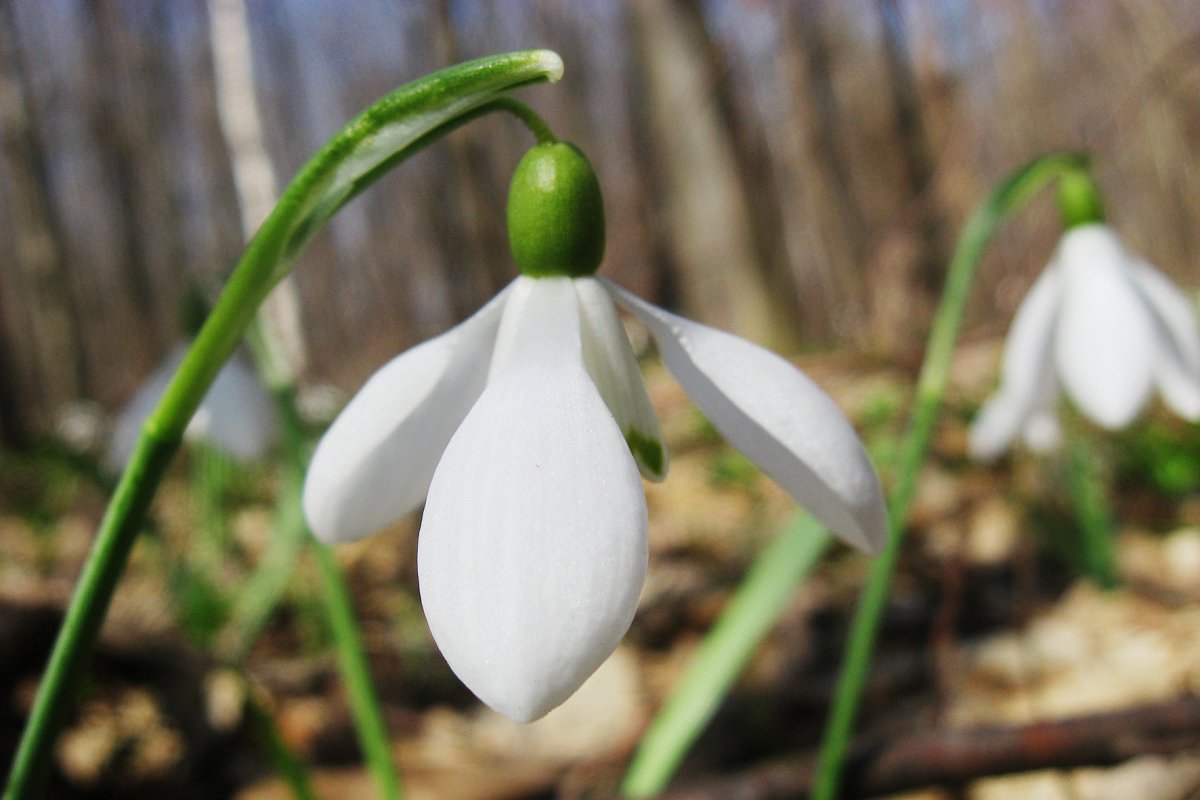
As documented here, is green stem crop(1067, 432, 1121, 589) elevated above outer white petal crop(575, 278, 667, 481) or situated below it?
below

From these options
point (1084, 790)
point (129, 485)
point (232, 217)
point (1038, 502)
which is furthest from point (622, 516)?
point (232, 217)

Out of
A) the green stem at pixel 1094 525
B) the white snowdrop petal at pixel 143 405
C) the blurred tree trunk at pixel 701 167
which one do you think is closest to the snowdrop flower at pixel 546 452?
the white snowdrop petal at pixel 143 405

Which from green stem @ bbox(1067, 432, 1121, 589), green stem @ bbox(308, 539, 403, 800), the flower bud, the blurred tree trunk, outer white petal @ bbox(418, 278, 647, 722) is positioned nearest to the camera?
outer white petal @ bbox(418, 278, 647, 722)

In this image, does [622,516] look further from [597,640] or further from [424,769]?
[424,769]

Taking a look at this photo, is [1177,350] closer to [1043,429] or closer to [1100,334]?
[1100,334]

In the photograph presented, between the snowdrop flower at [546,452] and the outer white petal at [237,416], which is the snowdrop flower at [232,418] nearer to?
the outer white petal at [237,416]

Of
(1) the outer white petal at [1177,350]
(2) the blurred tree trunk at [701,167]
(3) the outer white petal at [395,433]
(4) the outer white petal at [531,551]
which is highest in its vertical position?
(2) the blurred tree trunk at [701,167]

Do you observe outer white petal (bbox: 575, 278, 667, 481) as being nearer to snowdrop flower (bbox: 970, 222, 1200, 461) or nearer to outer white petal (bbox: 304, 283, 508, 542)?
outer white petal (bbox: 304, 283, 508, 542)

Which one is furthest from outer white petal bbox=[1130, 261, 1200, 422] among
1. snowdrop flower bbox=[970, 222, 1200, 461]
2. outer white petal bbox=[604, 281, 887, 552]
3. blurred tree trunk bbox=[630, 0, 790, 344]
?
blurred tree trunk bbox=[630, 0, 790, 344]

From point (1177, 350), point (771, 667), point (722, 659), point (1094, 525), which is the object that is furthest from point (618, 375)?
point (1094, 525)
